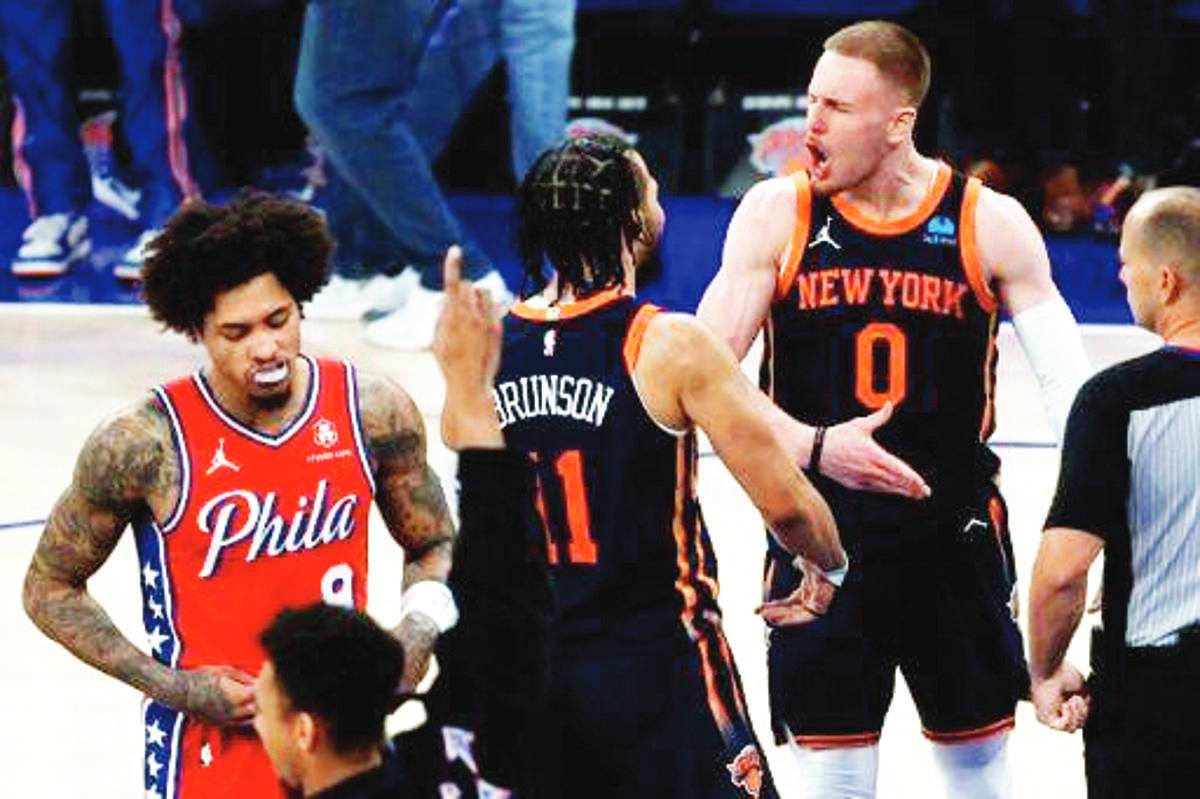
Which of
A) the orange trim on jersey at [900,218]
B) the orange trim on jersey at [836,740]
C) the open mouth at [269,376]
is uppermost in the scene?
the orange trim on jersey at [900,218]

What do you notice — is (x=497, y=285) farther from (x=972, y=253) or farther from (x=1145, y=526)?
(x=1145, y=526)

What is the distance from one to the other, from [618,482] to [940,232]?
3.64ft

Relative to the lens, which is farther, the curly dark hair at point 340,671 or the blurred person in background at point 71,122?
the blurred person in background at point 71,122

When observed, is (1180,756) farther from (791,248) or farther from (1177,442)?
(791,248)

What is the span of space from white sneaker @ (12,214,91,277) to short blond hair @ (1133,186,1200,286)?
8367mm

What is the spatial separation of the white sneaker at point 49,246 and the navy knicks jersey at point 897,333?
737cm

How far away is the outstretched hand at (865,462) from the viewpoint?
4.82m

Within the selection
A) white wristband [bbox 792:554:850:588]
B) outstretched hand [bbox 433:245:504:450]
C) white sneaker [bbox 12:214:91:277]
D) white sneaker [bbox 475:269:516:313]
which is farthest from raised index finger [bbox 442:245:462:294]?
white sneaker [bbox 12:214:91:277]

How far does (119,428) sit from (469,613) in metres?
1.11

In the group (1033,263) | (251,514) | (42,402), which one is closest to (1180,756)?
(1033,263)

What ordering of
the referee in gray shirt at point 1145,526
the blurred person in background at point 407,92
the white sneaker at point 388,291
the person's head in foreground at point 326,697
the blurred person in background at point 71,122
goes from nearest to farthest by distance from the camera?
1. the person's head in foreground at point 326,697
2. the referee in gray shirt at point 1145,526
3. the blurred person in background at point 407,92
4. the white sneaker at point 388,291
5. the blurred person in background at point 71,122

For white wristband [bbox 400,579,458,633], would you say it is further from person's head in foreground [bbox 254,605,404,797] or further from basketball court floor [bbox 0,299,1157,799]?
person's head in foreground [bbox 254,605,404,797]

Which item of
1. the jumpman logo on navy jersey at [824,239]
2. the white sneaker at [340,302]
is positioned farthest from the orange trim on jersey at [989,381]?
the white sneaker at [340,302]

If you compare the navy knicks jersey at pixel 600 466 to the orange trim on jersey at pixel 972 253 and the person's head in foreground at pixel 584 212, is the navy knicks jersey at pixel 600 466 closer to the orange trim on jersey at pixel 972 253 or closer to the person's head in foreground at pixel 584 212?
the person's head in foreground at pixel 584 212
